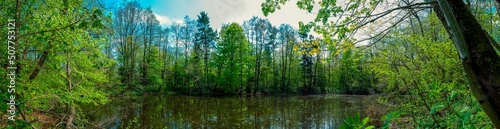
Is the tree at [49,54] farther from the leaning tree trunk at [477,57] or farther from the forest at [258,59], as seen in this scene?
the leaning tree trunk at [477,57]

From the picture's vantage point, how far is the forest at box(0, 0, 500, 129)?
1.89 m

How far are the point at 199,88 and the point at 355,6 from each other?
29708 mm

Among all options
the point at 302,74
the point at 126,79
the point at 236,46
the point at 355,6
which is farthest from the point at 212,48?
the point at 355,6

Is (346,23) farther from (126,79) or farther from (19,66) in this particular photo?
(126,79)

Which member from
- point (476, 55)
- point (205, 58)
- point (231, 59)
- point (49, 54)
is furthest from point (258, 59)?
point (476, 55)

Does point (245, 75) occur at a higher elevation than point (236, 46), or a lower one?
lower

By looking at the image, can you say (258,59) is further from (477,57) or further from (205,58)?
(477,57)

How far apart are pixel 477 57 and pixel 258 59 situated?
1408 inches

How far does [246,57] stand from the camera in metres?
34.0

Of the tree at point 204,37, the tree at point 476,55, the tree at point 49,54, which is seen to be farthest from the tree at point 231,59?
the tree at point 476,55

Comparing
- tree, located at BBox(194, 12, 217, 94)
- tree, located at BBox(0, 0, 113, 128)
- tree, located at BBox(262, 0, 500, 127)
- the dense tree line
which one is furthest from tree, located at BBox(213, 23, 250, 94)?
tree, located at BBox(262, 0, 500, 127)

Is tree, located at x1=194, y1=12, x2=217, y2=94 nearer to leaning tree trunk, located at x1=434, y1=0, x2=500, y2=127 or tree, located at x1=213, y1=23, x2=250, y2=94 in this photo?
tree, located at x1=213, y1=23, x2=250, y2=94

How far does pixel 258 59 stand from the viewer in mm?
36969

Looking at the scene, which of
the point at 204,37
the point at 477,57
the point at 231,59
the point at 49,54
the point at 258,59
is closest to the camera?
the point at 477,57
